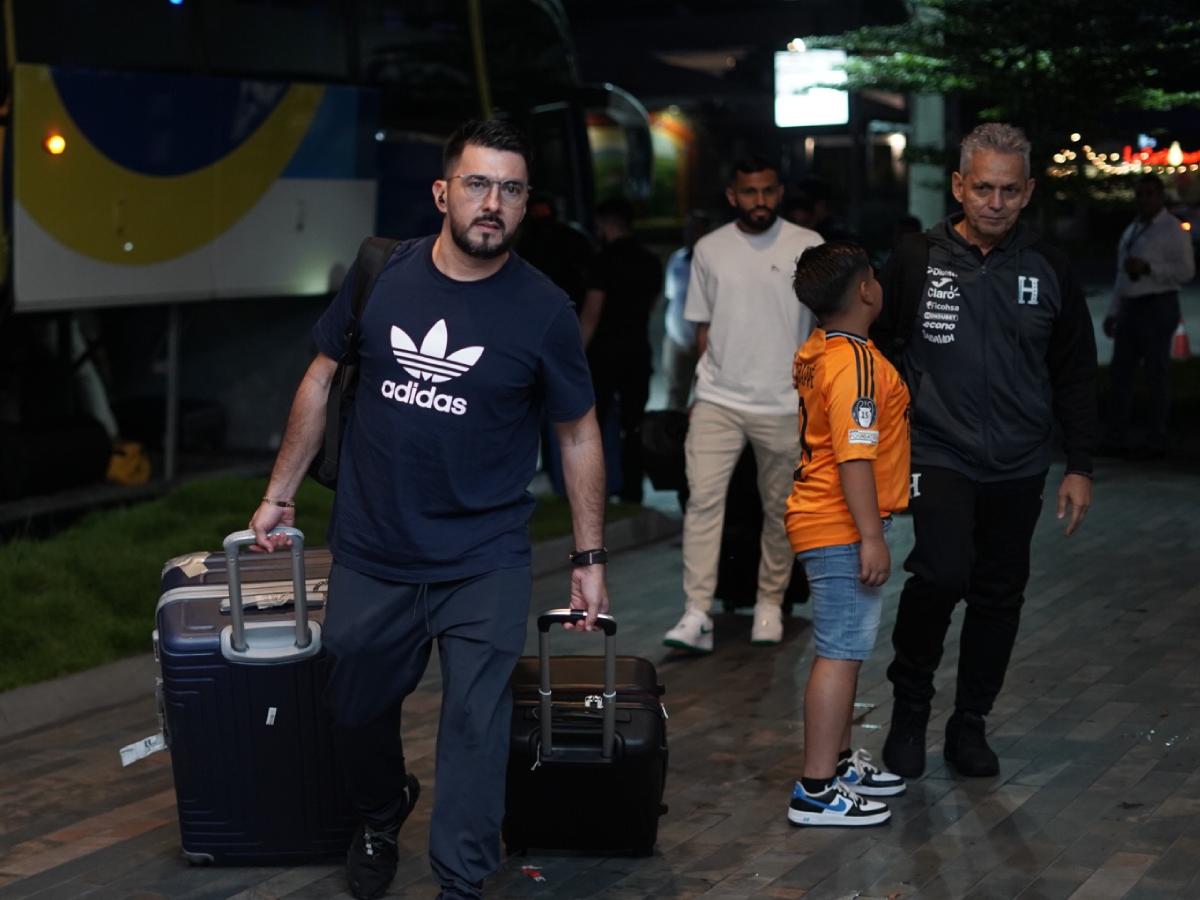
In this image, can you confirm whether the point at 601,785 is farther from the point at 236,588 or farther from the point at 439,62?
the point at 439,62

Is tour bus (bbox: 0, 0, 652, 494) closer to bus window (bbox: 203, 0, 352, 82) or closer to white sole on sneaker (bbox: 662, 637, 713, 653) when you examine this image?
bus window (bbox: 203, 0, 352, 82)

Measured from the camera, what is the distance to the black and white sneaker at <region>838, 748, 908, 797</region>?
5809 millimetres

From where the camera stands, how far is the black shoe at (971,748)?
6.10 m

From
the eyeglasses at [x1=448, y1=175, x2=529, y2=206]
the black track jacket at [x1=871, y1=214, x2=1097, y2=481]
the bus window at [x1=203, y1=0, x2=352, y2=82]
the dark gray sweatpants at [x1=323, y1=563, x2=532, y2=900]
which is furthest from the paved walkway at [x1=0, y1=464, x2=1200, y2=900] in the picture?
the bus window at [x1=203, y1=0, x2=352, y2=82]

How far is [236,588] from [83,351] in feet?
27.8

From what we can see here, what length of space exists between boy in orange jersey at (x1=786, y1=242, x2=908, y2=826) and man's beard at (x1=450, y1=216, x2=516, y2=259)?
1.22 meters

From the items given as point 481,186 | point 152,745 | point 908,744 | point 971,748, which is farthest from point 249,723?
point 971,748

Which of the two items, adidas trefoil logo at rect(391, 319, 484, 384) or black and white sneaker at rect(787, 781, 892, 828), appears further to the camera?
black and white sneaker at rect(787, 781, 892, 828)

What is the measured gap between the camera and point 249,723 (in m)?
5.09

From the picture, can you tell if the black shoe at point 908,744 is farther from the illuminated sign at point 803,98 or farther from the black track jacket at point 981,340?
the illuminated sign at point 803,98

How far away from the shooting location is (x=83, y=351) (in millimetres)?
12836

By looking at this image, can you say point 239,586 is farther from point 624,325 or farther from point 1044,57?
point 1044,57

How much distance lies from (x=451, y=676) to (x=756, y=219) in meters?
3.70

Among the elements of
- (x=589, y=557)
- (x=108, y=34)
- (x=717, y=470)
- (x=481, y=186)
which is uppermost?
(x=108, y=34)
